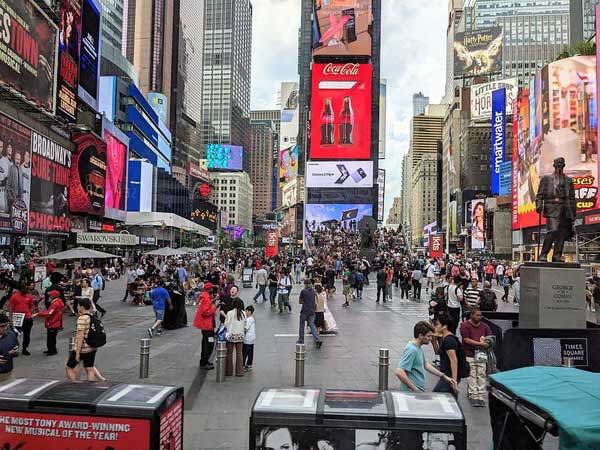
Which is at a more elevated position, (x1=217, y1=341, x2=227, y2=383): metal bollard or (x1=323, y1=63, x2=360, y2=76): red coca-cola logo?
(x1=323, y1=63, x2=360, y2=76): red coca-cola logo

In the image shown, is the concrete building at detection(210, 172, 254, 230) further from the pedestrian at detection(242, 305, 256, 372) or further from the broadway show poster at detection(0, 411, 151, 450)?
the broadway show poster at detection(0, 411, 151, 450)

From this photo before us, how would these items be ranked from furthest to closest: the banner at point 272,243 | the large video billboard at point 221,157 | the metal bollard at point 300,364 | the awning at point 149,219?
the large video billboard at point 221,157 → the awning at point 149,219 → the banner at point 272,243 → the metal bollard at point 300,364

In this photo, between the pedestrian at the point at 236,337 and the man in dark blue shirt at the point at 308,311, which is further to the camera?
the man in dark blue shirt at the point at 308,311

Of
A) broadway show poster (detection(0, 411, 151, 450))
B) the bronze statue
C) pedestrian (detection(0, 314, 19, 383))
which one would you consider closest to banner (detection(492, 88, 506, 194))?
the bronze statue

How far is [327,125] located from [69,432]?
72.5 meters

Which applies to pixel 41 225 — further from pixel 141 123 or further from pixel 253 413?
pixel 141 123

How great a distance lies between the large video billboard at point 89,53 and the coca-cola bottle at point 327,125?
115 feet

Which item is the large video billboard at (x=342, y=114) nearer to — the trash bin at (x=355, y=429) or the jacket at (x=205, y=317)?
the jacket at (x=205, y=317)

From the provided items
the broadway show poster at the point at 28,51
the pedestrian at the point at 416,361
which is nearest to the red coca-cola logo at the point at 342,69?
the broadway show poster at the point at 28,51

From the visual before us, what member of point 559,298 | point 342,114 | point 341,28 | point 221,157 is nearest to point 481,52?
point 341,28

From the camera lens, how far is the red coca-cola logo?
7481 cm

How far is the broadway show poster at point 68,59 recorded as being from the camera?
3466cm

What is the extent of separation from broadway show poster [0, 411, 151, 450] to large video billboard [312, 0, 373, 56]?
81.6m

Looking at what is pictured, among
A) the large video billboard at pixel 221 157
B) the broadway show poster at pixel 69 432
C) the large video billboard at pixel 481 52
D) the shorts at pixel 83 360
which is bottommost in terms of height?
the shorts at pixel 83 360
